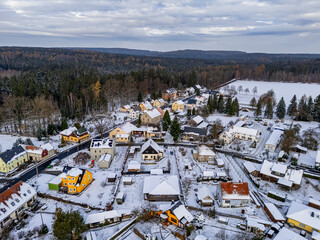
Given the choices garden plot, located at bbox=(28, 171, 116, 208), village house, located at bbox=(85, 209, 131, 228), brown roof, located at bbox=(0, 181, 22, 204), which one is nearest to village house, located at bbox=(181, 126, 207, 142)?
garden plot, located at bbox=(28, 171, 116, 208)

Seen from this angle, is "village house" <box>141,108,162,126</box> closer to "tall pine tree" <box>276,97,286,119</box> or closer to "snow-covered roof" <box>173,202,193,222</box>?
"snow-covered roof" <box>173,202,193,222</box>

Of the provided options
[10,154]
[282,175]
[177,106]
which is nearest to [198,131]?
[282,175]

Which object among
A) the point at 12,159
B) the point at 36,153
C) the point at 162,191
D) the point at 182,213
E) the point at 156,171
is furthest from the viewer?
the point at 36,153

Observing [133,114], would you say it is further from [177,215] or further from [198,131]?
[177,215]

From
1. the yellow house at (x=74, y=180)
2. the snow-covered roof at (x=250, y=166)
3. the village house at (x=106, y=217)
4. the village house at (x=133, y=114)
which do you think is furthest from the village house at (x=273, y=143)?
the village house at (x=133, y=114)

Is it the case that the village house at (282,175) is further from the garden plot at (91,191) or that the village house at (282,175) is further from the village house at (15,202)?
the village house at (15,202)
